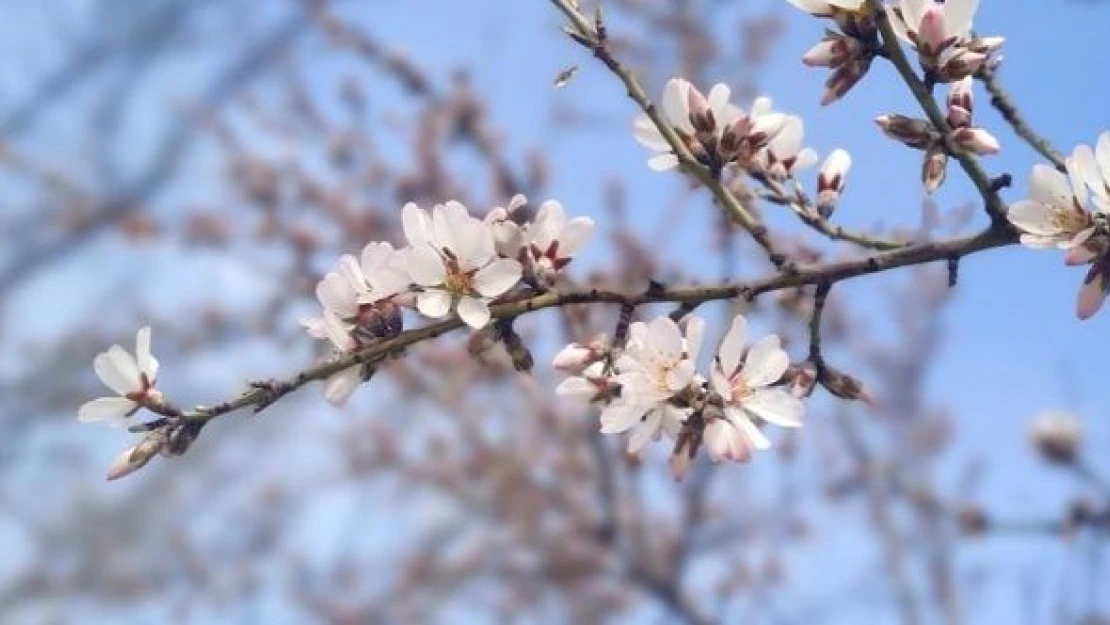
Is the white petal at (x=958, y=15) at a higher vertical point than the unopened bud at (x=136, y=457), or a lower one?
higher

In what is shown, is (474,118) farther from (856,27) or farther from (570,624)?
(856,27)

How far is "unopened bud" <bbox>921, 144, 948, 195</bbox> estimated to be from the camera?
832 millimetres

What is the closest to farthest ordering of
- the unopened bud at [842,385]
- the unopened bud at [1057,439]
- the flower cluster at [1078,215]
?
the flower cluster at [1078,215], the unopened bud at [842,385], the unopened bud at [1057,439]

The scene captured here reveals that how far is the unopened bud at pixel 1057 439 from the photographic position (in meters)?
2.62

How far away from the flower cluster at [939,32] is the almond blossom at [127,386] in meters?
0.56

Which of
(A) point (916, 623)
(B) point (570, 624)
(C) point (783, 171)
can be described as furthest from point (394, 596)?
(C) point (783, 171)

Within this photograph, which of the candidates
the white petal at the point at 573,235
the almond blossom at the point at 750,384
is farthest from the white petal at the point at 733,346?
the white petal at the point at 573,235

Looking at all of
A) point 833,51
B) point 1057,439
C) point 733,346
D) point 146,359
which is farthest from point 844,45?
point 1057,439

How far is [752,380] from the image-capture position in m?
0.83

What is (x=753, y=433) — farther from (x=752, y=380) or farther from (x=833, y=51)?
(x=833, y=51)

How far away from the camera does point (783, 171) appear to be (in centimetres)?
97

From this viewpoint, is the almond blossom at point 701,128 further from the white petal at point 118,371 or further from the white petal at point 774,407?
the white petal at point 118,371

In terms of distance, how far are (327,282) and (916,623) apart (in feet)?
11.3

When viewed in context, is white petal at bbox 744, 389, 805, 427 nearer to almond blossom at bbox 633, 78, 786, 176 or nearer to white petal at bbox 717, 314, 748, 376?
white petal at bbox 717, 314, 748, 376
